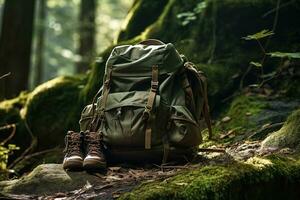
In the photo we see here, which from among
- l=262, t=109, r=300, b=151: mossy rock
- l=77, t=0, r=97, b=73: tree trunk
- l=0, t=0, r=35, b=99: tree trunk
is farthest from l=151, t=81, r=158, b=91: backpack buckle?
l=77, t=0, r=97, b=73: tree trunk

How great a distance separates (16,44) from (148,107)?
596 cm

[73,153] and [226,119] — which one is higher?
[73,153]

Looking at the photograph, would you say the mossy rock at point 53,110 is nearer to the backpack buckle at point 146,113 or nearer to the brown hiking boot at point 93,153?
the brown hiking boot at point 93,153

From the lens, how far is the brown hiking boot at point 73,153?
361cm

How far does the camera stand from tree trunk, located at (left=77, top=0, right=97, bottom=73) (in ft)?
41.8

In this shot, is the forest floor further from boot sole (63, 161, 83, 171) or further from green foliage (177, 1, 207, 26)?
green foliage (177, 1, 207, 26)

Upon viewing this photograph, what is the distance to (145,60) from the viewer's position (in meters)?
4.08

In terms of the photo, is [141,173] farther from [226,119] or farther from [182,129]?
[226,119]

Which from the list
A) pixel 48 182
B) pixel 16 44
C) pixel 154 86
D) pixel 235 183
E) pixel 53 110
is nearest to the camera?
pixel 235 183

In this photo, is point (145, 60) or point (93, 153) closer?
point (93, 153)

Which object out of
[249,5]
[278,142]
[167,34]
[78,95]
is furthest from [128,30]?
[278,142]

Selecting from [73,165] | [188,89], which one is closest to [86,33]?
[188,89]

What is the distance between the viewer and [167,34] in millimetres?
7148

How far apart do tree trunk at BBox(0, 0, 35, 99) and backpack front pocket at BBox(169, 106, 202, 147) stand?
5664mm
